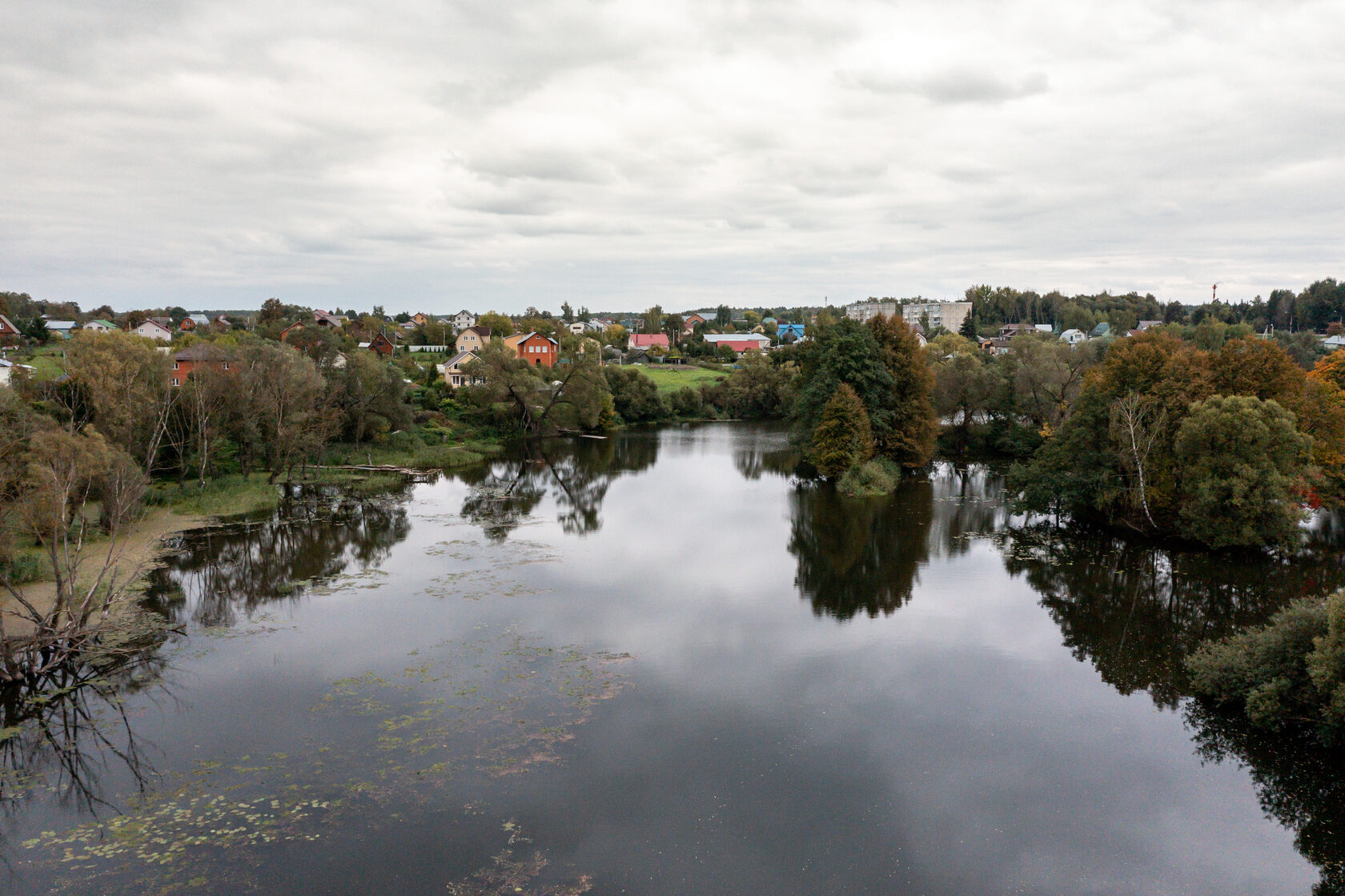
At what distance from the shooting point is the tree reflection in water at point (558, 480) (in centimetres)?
2762

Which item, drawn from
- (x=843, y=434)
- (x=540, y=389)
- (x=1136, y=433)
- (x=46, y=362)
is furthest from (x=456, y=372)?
(x=1136, y=433)

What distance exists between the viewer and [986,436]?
44.2 meters

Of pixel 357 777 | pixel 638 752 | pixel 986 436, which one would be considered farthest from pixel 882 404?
pixel 357 777

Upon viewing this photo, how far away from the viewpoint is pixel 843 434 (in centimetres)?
3328

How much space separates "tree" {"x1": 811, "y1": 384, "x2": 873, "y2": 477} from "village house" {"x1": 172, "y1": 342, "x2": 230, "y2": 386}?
25.0 meters

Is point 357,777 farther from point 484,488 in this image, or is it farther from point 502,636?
point 484,488

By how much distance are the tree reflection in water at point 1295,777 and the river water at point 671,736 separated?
0.06m

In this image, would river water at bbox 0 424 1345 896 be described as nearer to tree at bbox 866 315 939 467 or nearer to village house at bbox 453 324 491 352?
tree at bbox 866 315 939 467

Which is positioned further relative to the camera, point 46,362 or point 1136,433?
point 46,362

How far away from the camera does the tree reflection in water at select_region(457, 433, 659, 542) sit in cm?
2762

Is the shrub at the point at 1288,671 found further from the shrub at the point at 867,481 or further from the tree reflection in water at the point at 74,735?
the tree reflection in water at the point at 74,735

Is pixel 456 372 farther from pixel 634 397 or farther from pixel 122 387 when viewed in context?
pixel 122 387

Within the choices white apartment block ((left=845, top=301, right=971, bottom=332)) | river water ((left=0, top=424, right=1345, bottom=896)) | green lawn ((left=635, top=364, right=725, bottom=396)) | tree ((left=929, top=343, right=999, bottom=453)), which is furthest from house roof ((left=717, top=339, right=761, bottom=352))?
river water ((left=0, top=424, right=1345, bottom=896))

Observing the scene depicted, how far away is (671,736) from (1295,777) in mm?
9484
